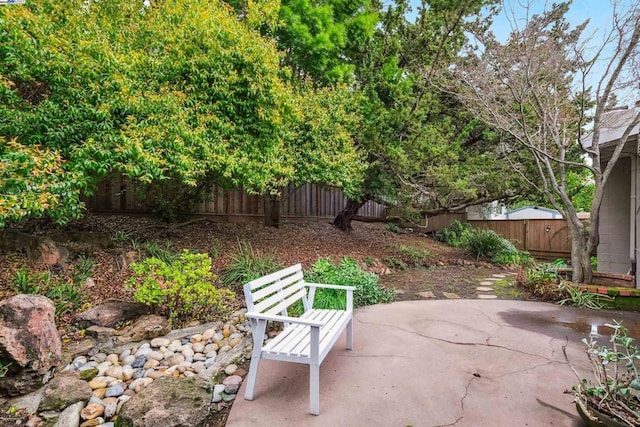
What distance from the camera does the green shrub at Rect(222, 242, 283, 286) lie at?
15.2 feet

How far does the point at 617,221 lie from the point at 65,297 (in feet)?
28.9

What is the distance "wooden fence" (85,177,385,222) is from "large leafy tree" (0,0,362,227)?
1.92 metres

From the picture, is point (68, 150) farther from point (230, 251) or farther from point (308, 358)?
point (308, 358)

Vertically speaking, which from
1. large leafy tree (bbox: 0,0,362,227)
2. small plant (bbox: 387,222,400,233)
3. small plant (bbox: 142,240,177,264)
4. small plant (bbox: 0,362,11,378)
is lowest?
small plant (bbox: 0,362,11,378)

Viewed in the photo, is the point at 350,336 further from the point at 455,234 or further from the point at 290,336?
the point at 455,234

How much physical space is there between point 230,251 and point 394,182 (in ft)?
12.6

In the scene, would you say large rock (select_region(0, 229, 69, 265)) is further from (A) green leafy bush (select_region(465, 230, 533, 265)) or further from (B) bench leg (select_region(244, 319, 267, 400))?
(A) green leafy bush (select_region(465, 230, 533, 265))

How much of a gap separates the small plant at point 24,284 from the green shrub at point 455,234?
32.8 ft

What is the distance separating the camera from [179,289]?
3.40m

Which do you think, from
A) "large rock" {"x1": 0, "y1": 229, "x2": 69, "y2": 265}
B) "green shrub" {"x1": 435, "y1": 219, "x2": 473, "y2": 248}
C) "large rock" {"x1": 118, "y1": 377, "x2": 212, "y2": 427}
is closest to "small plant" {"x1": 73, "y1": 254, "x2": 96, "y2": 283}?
"large rock" {"x1": 0, "y1": 229, "x2": 69, "y2": 265}

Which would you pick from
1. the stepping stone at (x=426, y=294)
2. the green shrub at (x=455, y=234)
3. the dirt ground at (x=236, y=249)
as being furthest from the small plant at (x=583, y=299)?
the green shrub at (x=455, y=234)

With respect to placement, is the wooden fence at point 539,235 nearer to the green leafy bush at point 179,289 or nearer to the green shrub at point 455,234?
the green shrub at point 455,234

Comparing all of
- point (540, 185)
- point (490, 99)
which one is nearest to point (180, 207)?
point (490, 99)

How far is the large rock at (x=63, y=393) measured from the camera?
2.23 meters
